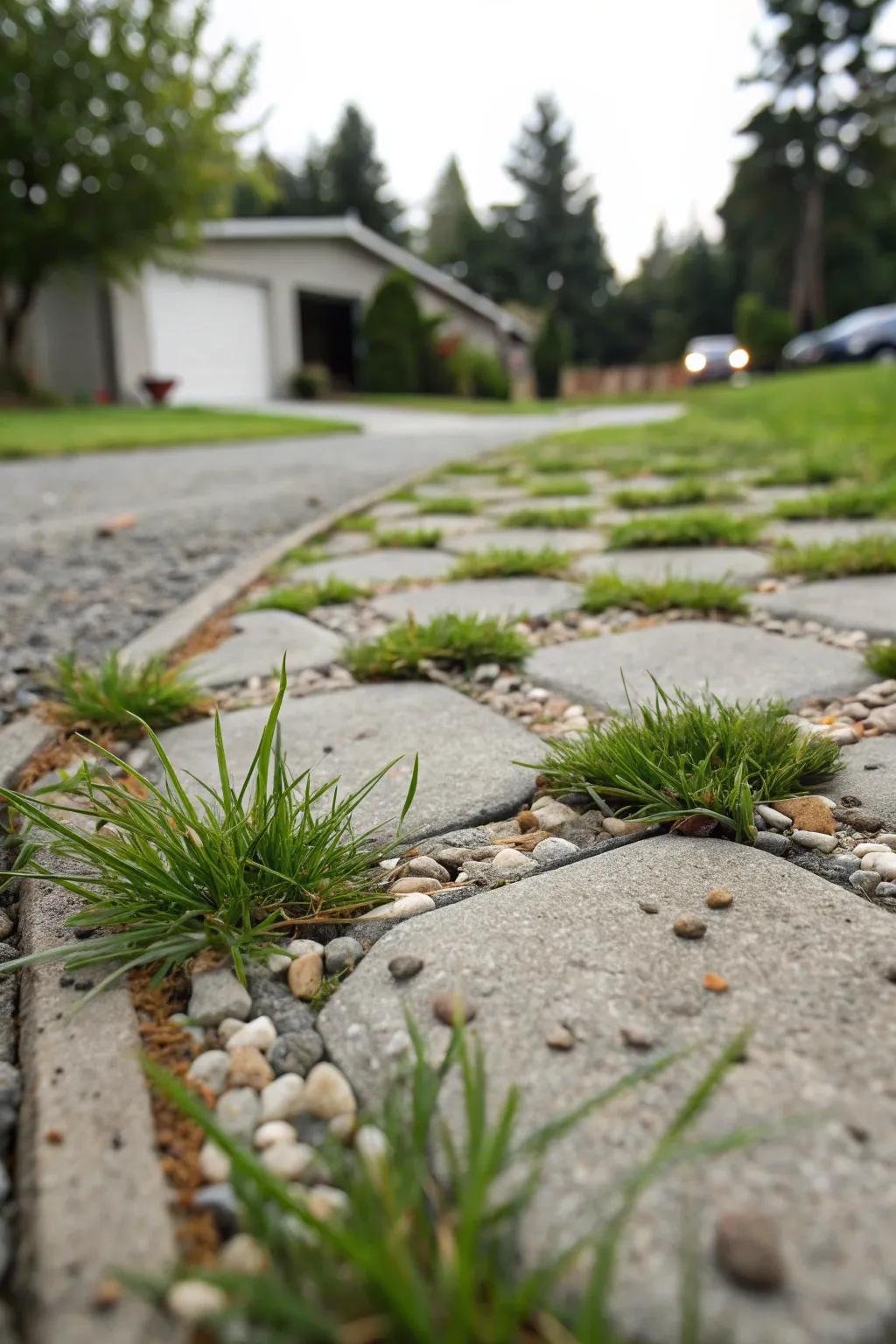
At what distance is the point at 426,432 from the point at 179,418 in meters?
3.10

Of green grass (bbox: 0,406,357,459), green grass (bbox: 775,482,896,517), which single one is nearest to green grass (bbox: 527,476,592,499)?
green grass (bbox: 775,482,896,517)

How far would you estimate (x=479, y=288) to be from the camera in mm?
38406

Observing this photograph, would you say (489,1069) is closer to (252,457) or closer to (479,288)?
(252,457)

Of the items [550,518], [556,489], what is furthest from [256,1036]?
[556,489]

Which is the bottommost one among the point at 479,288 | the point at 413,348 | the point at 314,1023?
the point at 314,1023

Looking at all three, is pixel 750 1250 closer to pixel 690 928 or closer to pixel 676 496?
pixel 690 928

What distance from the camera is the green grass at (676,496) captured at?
371 cm

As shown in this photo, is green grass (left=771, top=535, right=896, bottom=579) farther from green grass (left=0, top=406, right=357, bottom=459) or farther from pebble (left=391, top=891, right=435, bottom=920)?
green grass (left=0, top=406, right=357, bottom=459)

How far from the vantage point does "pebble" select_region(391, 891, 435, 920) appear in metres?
0.96

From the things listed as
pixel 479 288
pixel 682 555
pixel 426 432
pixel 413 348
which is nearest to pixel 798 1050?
pixel 682 555

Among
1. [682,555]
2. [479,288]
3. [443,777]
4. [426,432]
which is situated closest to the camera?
[443,777]

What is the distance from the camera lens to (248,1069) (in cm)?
75

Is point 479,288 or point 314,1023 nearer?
point 314,1023

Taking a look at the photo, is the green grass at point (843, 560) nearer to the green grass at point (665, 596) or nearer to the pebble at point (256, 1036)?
the green grass at point (665, 596)
